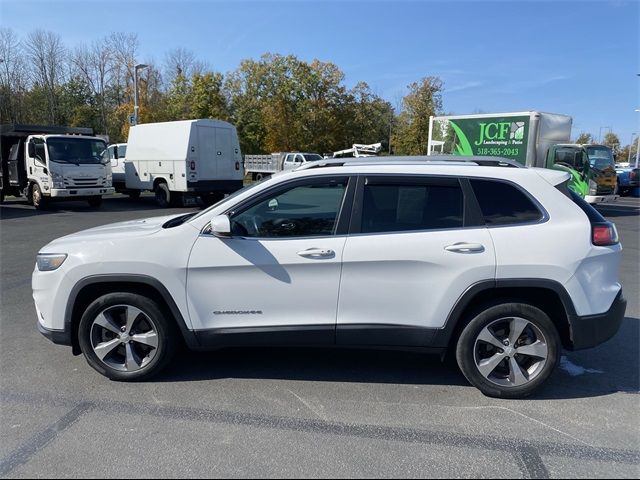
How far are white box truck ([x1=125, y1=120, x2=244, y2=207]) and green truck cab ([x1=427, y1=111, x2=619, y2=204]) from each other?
28.2 feet

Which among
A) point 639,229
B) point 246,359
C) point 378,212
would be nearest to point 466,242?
point 378,212

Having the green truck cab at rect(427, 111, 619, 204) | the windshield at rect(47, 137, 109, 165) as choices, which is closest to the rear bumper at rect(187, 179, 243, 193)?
the windshield at rect(47, 137, 109, 165)

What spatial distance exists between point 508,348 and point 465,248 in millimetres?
840

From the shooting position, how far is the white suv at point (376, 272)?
11.6 feet

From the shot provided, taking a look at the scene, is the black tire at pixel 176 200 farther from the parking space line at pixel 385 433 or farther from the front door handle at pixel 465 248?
the front door handle at pixel 465 248

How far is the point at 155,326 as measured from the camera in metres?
3.80

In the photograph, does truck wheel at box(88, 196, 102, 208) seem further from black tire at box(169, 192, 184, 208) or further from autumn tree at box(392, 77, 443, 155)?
autumn tree at box(392, 77, 443, 155)

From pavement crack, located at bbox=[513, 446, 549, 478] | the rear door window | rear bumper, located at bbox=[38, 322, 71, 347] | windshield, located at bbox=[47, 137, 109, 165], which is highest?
windshield, located at bbox=[47, 137, 109, 165]

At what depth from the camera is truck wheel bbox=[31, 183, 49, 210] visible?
16.4 metres

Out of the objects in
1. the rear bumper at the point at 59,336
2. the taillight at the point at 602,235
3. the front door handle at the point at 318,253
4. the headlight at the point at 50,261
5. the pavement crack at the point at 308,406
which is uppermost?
the taillight at the point at 602,235

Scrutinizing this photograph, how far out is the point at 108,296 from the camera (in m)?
3.81

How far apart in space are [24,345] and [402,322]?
370 centimetres

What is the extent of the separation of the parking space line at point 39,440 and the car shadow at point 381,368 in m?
0.64

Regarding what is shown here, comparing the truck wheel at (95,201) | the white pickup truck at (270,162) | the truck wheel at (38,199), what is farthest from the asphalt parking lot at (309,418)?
the white pickup truck at (270,162)
